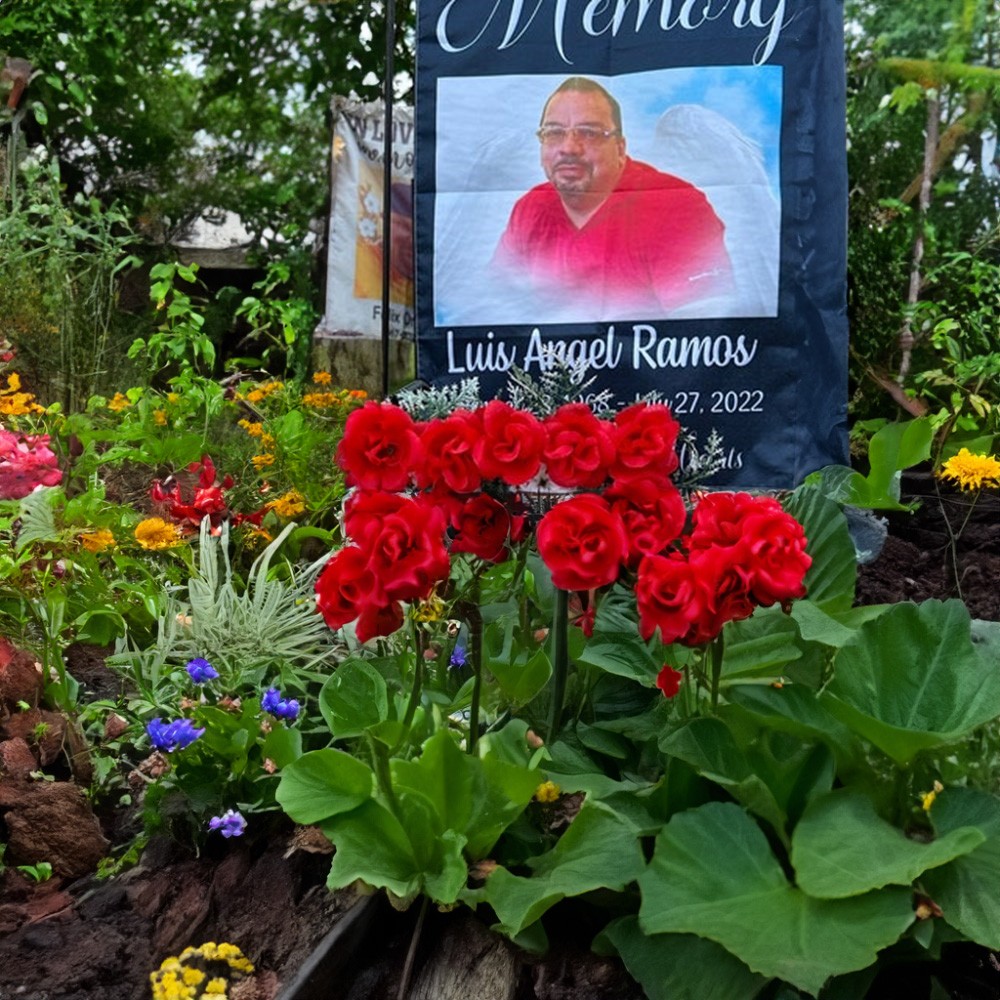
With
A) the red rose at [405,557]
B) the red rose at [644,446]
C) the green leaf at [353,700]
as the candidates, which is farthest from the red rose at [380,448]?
the green leaf at [353,700]

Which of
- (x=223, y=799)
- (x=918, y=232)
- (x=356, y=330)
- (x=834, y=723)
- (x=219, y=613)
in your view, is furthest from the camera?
(x=356, y=330)

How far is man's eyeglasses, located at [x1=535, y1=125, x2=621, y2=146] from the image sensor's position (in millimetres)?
3088

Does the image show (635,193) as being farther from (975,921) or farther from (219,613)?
(975,921)

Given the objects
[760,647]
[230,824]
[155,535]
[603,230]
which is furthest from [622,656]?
[603,230]

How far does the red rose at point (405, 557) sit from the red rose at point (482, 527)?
14 cm

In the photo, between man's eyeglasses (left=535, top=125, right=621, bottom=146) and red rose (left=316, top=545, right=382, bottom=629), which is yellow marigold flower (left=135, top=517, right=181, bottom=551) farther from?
man's eyeglasses (left=535, top=125, right=621, bottom=146)

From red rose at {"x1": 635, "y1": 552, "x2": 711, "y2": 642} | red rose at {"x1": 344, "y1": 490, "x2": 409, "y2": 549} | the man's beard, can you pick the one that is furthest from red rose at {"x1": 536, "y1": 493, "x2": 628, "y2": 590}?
the man's beard

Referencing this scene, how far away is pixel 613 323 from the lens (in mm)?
3113

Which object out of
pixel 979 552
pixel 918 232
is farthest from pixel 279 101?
pixel 979 552

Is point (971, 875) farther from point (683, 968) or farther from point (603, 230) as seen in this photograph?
point (603, 230)

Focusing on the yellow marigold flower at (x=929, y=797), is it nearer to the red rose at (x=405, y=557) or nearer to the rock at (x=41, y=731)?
the red rose at (x=405, y=557)

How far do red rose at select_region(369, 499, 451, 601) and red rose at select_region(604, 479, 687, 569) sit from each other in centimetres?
23

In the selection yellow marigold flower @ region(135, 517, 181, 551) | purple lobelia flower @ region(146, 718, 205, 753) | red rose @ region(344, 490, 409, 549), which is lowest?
purple lobelia flower @ region(146, 718, 205, 753)

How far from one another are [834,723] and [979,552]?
2.10 metres
